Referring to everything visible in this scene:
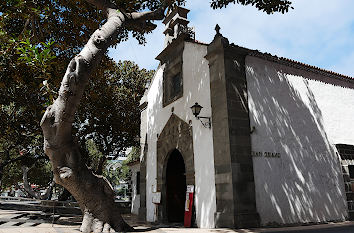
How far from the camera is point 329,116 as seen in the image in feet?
38.0

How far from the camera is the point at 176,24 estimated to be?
1377cm

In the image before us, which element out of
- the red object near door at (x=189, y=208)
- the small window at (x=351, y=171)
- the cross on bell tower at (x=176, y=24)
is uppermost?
the cross on bell tower at (x=176, y=24)

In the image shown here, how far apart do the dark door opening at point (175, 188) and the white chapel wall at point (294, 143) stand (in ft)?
13.2

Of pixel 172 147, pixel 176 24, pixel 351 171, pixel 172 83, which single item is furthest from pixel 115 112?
pixel 351 171

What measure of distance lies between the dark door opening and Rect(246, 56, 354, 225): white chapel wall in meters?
4.03

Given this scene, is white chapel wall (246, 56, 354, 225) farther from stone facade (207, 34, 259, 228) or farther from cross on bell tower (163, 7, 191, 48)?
cross on bell tower (163, 7, 191, 48)

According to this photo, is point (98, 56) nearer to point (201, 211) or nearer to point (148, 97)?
point (201, 211)

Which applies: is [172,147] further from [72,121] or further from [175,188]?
[72,121]

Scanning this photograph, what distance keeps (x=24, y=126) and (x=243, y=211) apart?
49.9 feet


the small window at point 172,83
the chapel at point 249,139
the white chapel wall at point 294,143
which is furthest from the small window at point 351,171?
the small window at point 172,83

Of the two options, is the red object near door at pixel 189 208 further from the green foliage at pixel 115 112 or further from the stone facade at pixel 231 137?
the green foliage at pixel 115 112

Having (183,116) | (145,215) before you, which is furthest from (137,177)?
(183,116)

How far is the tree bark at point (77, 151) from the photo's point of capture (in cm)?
673

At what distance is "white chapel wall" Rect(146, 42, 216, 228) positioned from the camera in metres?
9.32
